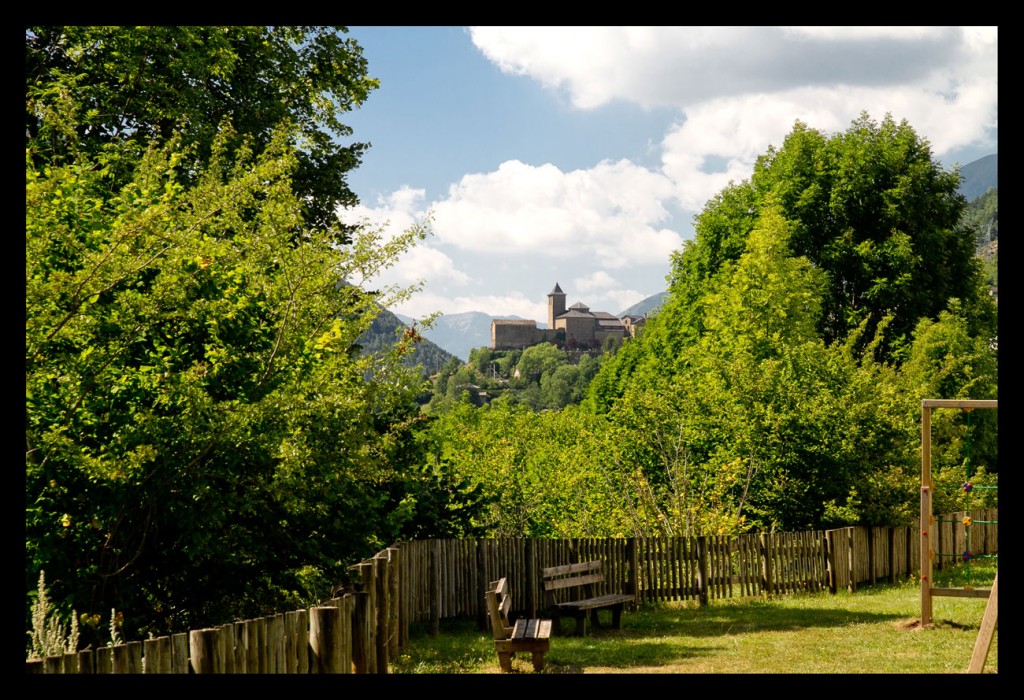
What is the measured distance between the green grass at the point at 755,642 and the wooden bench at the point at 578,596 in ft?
0.85

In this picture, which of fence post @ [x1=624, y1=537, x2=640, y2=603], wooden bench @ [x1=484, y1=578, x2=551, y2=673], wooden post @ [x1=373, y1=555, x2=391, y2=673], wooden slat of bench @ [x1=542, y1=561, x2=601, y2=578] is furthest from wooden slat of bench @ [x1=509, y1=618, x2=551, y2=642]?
fence post @ [x1=624, y1=537, x2=640, y2=603]

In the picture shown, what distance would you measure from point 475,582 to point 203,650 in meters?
8.61

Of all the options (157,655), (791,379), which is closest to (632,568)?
(791,379)

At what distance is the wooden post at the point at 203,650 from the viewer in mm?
4602

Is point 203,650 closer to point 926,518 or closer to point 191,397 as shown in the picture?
point 191,397

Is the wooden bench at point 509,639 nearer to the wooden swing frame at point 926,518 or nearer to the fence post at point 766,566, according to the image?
the wooden swing frame at point 926,518

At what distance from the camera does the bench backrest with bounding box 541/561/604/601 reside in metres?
12.8

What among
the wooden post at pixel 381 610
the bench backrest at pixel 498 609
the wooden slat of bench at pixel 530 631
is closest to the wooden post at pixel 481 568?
the wooden slat of bench at pixel 530 631

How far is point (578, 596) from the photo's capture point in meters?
13.8

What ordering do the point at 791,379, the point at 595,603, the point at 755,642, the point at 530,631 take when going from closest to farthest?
the point at 530,631
the point at 755,642
the point at 595,603
the point at 791,379

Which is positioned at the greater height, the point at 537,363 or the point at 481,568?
the point at 537,363

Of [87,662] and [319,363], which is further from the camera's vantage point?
[319,363]
